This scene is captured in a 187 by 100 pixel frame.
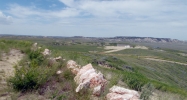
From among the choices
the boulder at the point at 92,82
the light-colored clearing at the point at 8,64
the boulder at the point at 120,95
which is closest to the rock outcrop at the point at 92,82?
the boulder at the point at 92,82

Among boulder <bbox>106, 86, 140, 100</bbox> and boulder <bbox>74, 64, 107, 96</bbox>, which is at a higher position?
boulder <bbox>74, 64, 107, 96</bbox>

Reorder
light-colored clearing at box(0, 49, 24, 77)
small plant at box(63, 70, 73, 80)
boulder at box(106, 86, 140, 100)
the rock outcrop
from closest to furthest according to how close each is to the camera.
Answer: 1. boulder at box(106, 86, 140, 100)
2. the rock outcrop
3. small plant at box(63, 70, 73, 80)
4. light-colored clearing at box(0, 49, 24, 77)

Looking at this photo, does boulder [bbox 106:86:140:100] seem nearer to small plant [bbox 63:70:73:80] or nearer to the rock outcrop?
the rock outcrop

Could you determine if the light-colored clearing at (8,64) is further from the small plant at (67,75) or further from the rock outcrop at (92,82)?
the rock outcrop at (92,82)

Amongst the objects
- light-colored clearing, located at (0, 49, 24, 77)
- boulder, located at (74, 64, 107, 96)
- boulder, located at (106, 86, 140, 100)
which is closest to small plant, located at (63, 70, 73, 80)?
boulder, located at (74, 64, 107, 96)

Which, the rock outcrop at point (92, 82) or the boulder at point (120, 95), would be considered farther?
the rock outcrop at point (92, 82)

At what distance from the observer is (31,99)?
4.94 m

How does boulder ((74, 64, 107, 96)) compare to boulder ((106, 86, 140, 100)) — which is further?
boulder ((74, 64, 107, 96))

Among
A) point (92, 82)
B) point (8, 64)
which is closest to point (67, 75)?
point (92, 82)

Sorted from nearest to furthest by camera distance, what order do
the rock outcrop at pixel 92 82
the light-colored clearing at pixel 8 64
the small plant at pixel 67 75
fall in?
the rock outcrop at pixel 92 82, the small plant at pixel 67 75, the light-colored clearing at pixel 8 64

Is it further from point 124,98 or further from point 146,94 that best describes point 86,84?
point 146,94

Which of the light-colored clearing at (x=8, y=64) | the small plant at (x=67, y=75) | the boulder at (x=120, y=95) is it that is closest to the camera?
the boulder at (x=120, y=95)

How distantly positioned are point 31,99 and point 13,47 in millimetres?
9216

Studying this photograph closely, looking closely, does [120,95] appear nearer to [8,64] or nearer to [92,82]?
[92,82]
